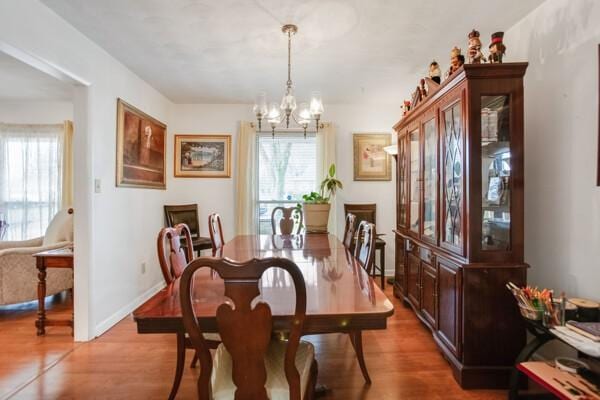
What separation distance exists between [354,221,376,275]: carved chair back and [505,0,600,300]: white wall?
120 centimetres

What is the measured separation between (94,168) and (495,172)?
3.05 m

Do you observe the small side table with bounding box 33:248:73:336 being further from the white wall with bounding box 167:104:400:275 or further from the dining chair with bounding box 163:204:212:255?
the white wall with bounding box 167:104:400:275

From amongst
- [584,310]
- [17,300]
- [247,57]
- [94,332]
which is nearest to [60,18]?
[247,57]

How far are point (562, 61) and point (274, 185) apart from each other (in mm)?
3263

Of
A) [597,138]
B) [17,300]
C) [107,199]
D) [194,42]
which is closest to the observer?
[597,138]

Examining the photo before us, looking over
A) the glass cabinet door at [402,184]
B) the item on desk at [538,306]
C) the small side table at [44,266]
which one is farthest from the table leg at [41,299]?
the item on desk at [538,306]

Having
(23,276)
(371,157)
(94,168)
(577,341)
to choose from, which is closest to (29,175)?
(23,276)

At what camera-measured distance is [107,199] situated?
2844 millimetres

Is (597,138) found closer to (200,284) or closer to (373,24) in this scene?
(373,24)

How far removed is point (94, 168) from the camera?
2658 millimetres

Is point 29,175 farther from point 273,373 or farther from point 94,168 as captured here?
point 273,373

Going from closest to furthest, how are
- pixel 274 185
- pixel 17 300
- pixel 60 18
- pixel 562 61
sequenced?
pixel 562 61 → pixel 60 18 → pixel 17 300 → pixel 274 185

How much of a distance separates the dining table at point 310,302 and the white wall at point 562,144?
1341 mm

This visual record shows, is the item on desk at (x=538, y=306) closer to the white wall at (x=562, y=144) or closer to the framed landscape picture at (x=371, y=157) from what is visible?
the white wall at (x=562, y=144)
